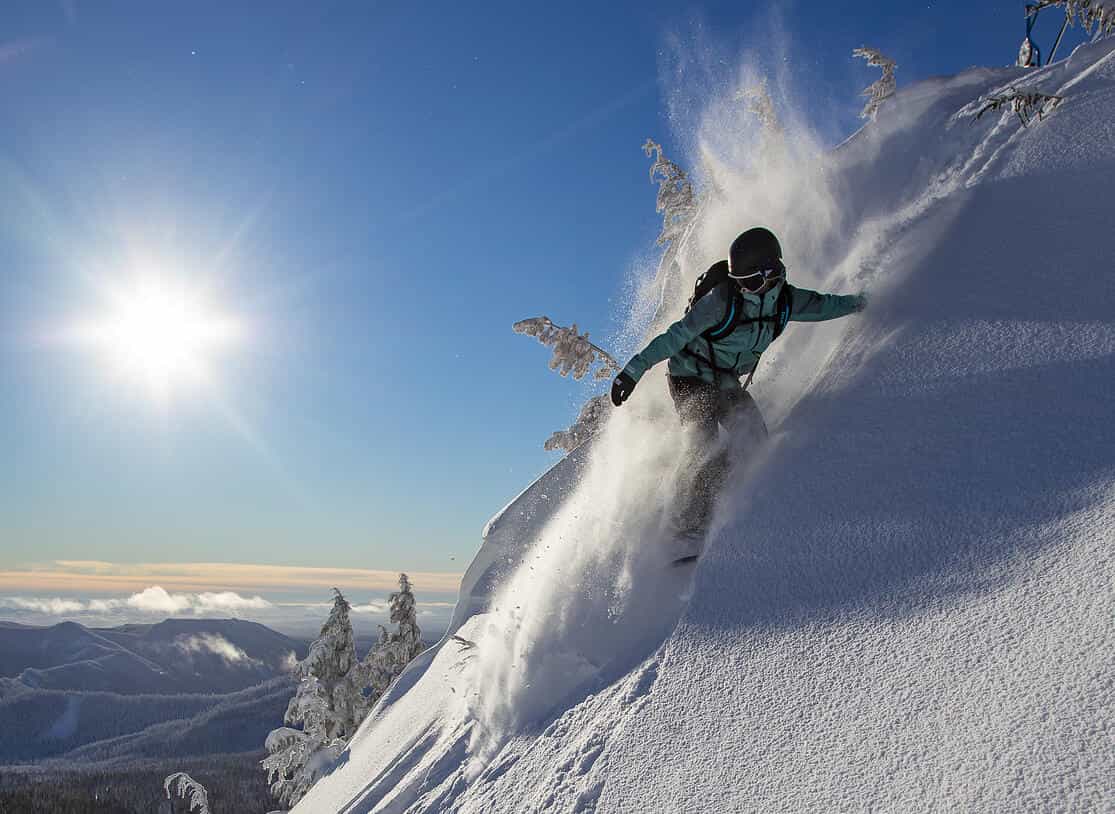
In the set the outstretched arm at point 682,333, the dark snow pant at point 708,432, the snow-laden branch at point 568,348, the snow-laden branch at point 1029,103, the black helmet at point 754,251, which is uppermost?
the snow-laden branch at point 568,348

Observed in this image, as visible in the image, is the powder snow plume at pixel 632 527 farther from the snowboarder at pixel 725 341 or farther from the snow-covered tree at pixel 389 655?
the snow-covered tree at pixel 389 655

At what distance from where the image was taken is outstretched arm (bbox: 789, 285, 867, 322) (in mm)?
4566

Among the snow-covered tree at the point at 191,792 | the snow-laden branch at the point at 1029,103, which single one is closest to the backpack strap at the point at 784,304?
the snow-laden branch at the point at 1029,103

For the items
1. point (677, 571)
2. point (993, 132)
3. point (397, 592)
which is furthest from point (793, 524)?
point (397, 592)

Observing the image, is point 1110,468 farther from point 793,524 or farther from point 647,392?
point 647,392

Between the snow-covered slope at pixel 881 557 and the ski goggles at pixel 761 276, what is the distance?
726 mm

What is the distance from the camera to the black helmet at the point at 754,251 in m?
4.28

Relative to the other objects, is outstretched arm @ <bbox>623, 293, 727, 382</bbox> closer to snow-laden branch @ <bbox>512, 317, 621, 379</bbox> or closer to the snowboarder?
the snowboarder

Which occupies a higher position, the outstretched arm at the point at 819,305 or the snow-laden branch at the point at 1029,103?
the snow-laden branch at the point at 1029,103

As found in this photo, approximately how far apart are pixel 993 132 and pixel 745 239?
8.04 ft

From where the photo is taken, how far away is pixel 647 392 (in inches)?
235

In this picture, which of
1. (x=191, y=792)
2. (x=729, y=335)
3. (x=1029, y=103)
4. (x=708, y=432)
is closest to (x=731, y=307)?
(x=729, y=335)

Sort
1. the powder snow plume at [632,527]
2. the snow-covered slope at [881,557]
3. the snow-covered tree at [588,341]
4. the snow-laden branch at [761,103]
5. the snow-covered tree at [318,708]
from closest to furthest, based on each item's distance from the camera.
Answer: the snow-covered slope at [881,557]
the powder snow plume at [632,527]
the snow-laden branch at [761,103]
the snow-covered tree at [588,341]
the snow-covered tree at [318,708]

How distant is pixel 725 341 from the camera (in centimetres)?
462
